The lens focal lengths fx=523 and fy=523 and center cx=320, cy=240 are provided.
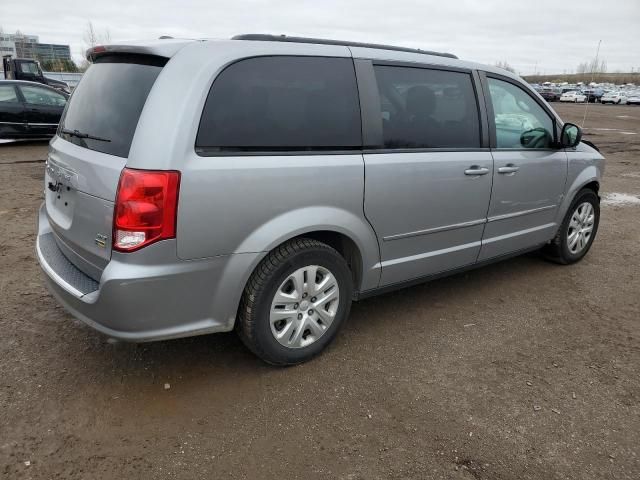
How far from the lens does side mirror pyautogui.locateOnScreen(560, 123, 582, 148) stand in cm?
440

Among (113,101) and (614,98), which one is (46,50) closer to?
(614,98)

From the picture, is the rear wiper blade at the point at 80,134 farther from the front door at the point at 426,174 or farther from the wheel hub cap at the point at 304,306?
→ the front door at the point at 426,174

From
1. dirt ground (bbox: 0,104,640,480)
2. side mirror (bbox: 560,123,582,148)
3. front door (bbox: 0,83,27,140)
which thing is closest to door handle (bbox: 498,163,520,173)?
side mirror (bbox: 560,123,582,148)

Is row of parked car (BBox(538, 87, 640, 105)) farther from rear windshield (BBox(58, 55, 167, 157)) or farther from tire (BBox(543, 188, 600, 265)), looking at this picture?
rear windshield (BBox(58, 55, 167, 157))

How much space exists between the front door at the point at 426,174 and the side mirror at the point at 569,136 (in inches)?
41.1

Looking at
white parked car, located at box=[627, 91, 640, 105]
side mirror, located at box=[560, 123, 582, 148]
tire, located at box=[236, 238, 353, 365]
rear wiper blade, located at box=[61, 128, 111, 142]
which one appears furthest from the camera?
white parked car, located at box=[627, 91, 640, 105]

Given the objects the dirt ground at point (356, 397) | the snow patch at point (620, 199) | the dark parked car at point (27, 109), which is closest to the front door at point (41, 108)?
the dark parked car at point (27, 109)

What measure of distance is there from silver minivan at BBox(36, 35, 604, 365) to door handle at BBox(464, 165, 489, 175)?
0.04 ft

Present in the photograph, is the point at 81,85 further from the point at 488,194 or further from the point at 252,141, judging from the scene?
the point at 488,194

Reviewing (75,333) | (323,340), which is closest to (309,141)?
(323,340)

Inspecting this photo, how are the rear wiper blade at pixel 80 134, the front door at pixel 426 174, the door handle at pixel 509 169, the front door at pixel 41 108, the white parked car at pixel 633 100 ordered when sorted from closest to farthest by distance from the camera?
the rear wiper blade at pixel 80 134 < the front door at pixel 426 174 < the door handle at pixel 509 169 < the front door at pixel 41 108 < the white parked car at pixel 633 100

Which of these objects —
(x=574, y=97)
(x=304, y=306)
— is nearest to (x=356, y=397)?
(x=304, y=306)

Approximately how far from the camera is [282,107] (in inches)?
A: 110

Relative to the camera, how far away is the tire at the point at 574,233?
15.8 ft
